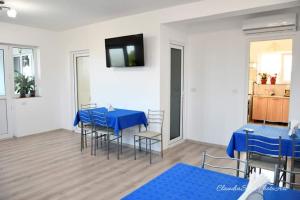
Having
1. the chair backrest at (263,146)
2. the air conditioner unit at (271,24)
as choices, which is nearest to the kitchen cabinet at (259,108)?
the air conditioner unit at (271,24)

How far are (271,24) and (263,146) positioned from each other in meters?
2.25

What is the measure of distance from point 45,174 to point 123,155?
1.39m

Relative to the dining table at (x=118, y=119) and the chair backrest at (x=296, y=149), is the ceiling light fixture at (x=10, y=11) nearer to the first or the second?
the dining table at (x=118, y=119)

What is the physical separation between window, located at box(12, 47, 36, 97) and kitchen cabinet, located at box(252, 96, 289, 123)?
6.32 m

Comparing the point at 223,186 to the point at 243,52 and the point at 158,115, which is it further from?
the point at 243,52

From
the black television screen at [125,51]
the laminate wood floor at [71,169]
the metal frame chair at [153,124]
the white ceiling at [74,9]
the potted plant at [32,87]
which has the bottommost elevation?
the laminate wood floor at [71,169]

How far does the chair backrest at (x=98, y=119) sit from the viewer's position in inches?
172

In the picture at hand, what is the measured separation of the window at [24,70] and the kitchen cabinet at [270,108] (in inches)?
249

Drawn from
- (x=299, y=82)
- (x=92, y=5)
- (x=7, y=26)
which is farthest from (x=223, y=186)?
(x=7, y=26)

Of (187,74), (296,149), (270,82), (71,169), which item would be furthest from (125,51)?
(270,82)

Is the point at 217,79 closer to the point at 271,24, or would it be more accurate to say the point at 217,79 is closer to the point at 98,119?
the point at 271,24

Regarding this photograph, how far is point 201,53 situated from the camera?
505 centimetres

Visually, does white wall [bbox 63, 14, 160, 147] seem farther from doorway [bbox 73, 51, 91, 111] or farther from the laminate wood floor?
the laminate wood floor

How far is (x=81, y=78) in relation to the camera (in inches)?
242
